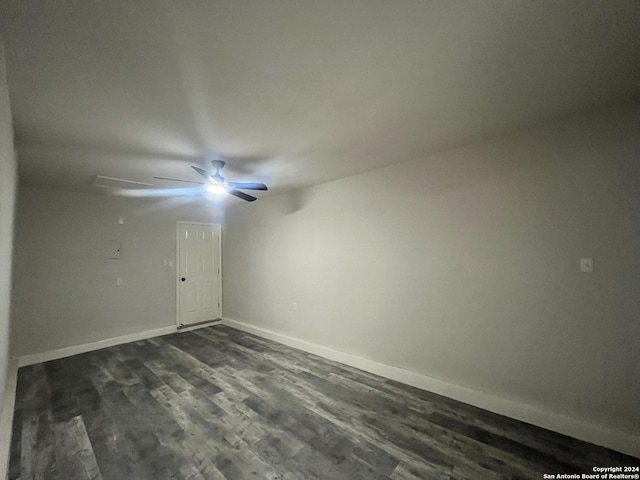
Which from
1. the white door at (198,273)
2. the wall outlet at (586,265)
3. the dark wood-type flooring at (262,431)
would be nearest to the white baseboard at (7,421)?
the dark wood-type flooring at (262,431)

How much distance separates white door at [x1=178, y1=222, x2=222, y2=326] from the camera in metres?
5.30

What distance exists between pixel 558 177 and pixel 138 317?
621 cm

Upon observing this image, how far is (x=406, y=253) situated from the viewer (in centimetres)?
308

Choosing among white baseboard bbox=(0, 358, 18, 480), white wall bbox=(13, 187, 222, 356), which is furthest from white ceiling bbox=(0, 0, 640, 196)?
white baseboard bbox=(0, 358, 18, 480)

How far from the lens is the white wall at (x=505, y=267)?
1976mm

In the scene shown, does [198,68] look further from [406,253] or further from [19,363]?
[19,363]

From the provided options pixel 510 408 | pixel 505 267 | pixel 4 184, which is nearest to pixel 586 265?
pixel 505 267

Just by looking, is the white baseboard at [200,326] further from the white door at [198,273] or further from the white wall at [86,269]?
the white wall at [86,269]

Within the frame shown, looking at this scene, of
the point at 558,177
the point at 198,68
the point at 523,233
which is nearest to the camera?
the point at 198,68

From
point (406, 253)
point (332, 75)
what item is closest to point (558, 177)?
point (406, 253)

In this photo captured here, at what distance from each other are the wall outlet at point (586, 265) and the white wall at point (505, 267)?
0.11 feet

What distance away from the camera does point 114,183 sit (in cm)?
371

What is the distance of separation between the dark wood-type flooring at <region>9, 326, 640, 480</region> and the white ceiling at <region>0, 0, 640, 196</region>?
2.56 m

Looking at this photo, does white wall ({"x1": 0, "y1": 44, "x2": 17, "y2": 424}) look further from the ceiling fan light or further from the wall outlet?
the wall outlet
